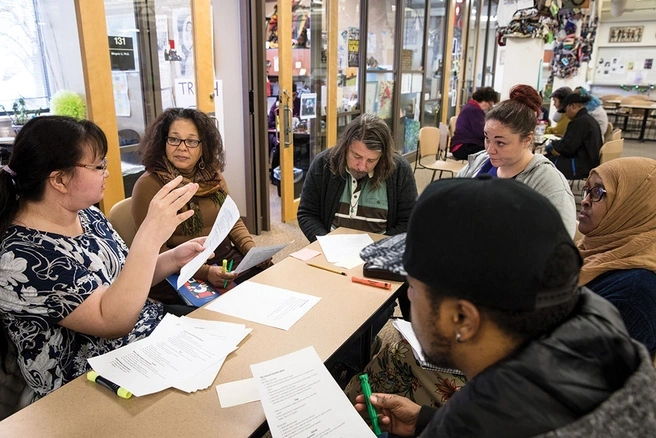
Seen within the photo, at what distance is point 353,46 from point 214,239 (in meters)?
3.90

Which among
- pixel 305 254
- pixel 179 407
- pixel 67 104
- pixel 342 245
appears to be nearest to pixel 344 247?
pixel 342 245

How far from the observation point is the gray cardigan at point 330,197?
2.22 metres

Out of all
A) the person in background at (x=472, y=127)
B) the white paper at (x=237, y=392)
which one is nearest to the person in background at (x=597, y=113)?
the person in background at (x=472, y=127)

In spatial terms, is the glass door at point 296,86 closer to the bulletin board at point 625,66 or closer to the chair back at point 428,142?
the chair back at point 428,142

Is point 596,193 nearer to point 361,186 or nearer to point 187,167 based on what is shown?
point 361,186

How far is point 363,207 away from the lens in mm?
2252

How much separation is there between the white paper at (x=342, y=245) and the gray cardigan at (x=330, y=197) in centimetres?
22

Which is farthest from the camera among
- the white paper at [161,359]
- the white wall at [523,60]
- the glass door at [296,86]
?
the white wall at [523,60]

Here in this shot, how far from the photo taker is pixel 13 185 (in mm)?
1234

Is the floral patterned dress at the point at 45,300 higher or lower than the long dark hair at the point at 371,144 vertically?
lower

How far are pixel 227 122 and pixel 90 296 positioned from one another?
8.95 ft

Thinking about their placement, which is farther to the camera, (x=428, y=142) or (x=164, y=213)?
(x=428, y=142)

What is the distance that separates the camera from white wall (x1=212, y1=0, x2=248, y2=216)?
3473 mm

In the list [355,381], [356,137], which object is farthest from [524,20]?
[355,381]
